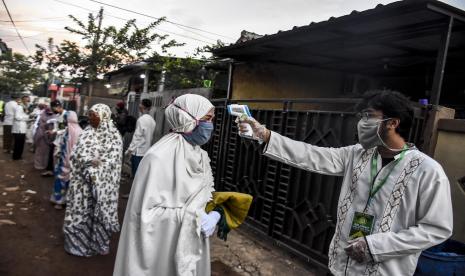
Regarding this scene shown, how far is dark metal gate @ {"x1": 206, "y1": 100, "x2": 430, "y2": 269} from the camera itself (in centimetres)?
432

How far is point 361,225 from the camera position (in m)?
2.13

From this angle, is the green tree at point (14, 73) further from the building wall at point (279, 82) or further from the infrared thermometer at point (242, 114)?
the infrared thermometer at point (242, 114)

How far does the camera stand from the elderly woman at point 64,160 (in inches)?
224

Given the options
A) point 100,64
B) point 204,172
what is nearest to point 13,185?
point 204,172

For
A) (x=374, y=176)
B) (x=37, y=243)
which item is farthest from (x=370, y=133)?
(x=37, y=243)

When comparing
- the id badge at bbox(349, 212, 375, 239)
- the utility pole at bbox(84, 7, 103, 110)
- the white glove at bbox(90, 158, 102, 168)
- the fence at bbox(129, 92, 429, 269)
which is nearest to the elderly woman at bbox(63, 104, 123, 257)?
the white glove at bbox(90, 158, 102, 168)

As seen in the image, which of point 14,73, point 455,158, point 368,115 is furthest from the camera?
point 14,73

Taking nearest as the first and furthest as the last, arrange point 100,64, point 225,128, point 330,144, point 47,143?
point 330,144 → point 225,128 → point 47,143 → point 100,64

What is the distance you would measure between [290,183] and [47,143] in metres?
6.72

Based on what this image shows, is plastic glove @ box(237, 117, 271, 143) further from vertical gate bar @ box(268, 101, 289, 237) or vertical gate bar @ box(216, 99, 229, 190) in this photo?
vertical gate bar @ box(216, 99, 229, 190)

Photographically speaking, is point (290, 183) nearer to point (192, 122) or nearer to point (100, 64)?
point (192, 122)

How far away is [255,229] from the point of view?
5.54 metres

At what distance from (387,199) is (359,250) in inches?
13.2

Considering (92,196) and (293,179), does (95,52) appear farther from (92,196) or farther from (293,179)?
(293,179)
